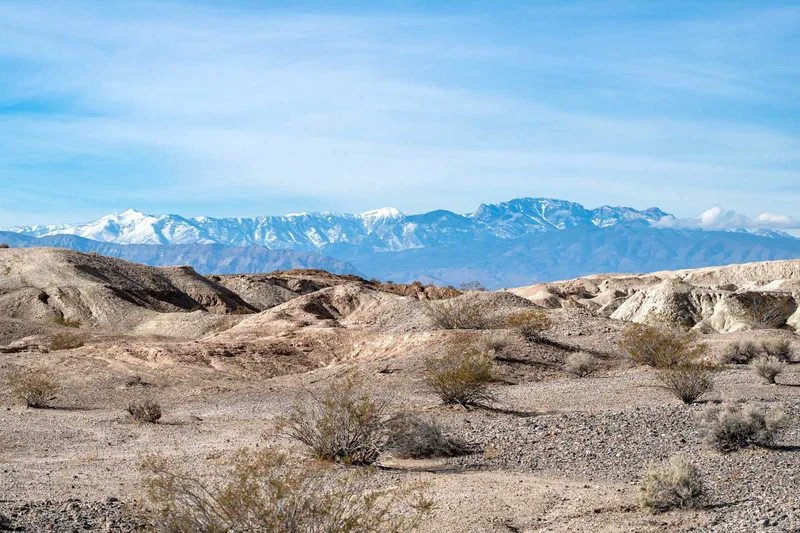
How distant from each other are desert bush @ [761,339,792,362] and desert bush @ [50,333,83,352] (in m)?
25.2

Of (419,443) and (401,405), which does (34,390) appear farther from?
(419,443)

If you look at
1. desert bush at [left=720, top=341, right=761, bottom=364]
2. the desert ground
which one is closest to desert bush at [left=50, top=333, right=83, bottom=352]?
the desert ground

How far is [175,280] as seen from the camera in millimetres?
59188

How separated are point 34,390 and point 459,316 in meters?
14.8

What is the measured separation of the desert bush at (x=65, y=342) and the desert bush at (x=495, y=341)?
16.7 m

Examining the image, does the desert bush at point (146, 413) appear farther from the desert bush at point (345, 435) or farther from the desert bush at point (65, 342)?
the desert bush at point (65, 342)

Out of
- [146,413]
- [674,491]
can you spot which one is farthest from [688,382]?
[146,413]

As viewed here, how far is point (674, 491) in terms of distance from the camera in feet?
35.3

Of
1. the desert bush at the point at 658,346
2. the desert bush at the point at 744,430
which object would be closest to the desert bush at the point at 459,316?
the desert bush at the point at 658,346

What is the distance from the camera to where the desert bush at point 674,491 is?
10680 millimetres

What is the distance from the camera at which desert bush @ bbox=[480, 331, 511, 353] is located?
27052 millimetres

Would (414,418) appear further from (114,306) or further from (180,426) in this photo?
(114,306)

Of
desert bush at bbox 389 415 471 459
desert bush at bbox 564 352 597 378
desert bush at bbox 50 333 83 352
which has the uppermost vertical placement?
desert bush at bbox 389 415 471 459

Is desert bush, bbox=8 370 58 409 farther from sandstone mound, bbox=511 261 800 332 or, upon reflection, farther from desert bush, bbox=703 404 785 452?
sandstone mound, bbox=511 261 800 332
